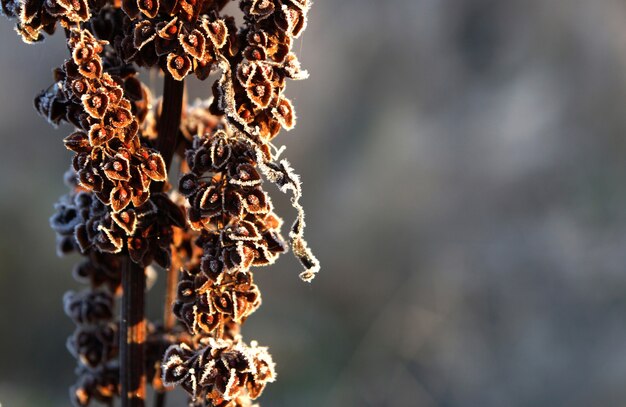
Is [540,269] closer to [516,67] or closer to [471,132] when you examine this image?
[471,132]

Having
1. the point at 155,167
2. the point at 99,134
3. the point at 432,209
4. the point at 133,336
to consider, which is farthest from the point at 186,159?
the point at 432,209

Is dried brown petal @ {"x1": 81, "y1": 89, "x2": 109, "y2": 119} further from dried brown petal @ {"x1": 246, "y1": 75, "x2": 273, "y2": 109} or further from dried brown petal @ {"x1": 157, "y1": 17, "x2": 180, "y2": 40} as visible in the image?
dried brown petal @ {"x1": 246, "y1": 75, "x2": 273, "y2": 109}

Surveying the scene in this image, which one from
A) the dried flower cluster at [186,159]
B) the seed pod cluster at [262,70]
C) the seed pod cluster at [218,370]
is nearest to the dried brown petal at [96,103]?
the dried flower cluster at [186,159]

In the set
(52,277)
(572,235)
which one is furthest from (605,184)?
(52,277)

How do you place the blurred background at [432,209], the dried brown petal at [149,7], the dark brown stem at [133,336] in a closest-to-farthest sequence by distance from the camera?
the dried brown petal at [149,7] → the dark brown stem at [133,336] → the blurred background at [432,209]

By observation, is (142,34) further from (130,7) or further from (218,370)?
(218,370)

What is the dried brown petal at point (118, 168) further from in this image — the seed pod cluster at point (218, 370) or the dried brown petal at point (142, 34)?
the seed pod cluster at point (218, 370)
